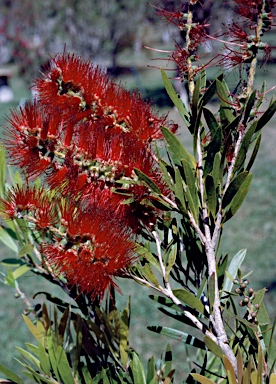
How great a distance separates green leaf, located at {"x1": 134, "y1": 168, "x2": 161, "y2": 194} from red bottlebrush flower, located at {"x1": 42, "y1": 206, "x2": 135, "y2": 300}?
49 mm

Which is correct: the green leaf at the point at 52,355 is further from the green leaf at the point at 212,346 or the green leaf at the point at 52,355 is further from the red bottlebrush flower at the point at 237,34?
the red bottlebrush flower at the point at 237,34

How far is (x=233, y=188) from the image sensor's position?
494mm

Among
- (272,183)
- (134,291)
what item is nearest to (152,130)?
(134,291)

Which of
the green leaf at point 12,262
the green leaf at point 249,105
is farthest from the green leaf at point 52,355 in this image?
the green leaf at point 249,105

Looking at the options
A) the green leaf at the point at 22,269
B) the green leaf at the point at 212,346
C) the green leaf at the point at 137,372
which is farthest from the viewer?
the green leaf at the point at 22,269

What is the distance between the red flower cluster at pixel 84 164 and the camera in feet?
1.56

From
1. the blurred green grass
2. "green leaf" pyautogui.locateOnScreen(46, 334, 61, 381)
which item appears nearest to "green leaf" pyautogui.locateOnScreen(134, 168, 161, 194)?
"green leaf" pyautogui.locateOnScreen(46, 334, 61, 381)

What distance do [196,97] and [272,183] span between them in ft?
17.6

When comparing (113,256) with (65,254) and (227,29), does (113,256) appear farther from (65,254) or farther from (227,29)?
(227,29)

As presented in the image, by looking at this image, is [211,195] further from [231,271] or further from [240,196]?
[231,271]

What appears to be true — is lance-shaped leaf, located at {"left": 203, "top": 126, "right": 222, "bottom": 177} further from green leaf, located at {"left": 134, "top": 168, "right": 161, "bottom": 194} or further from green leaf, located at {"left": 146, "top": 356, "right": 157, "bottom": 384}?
green leaf, located at {"left": 146, "top": 356, "right": 157, "bottom": 384}

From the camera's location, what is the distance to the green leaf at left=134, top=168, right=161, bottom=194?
46 cm

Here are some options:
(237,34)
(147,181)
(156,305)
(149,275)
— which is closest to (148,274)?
(149,275)

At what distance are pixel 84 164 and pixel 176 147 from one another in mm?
94
